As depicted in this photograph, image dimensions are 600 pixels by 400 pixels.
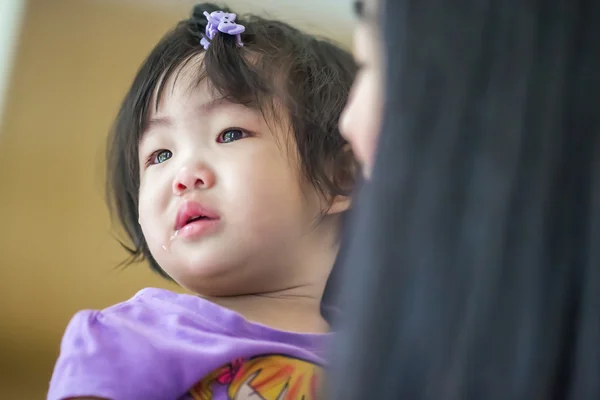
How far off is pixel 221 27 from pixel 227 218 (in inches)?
9.5

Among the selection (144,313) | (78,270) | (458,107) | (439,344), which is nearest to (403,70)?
(458,107)

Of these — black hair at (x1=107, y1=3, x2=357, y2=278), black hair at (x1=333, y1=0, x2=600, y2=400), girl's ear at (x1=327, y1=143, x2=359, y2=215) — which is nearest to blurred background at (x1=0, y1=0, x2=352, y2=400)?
black hair at (x1=107, y1=3, x2=357, y2=278)

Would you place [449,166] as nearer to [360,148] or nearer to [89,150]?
[360,148]

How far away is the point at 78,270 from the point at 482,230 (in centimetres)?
126

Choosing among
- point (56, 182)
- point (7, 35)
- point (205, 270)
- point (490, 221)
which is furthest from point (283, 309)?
point (7, 35)

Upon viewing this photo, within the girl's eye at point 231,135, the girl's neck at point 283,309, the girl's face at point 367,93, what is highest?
the girl's face at point 367,93

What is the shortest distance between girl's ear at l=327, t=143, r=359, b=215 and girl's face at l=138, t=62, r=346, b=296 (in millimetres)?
24

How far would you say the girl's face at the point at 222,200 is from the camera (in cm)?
71

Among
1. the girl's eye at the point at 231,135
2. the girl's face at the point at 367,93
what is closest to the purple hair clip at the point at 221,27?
the girl's eye at the point at 231,135

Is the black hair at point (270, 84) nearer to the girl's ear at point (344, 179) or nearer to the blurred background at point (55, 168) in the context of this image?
the girl's ear at point (344, 179)

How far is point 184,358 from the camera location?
63cm

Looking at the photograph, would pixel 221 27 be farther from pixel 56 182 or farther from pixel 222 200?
pixel 56 182

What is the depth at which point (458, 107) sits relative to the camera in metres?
0.36

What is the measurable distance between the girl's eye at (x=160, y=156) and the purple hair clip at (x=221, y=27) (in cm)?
13
